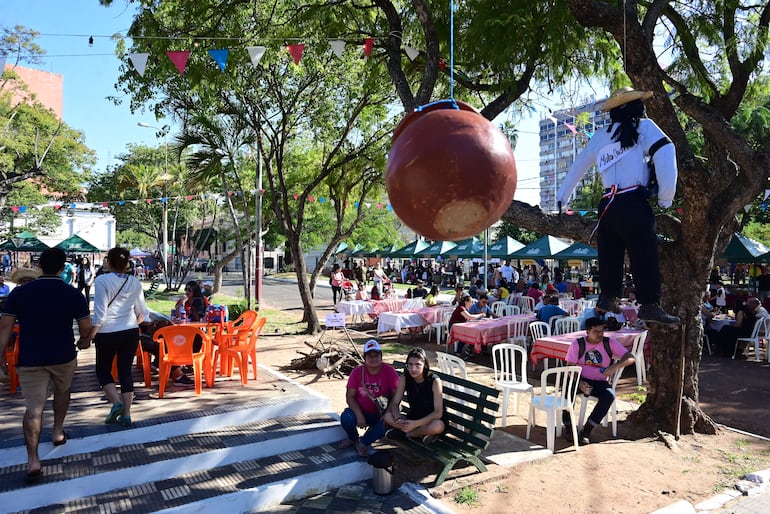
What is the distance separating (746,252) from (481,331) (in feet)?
29.3

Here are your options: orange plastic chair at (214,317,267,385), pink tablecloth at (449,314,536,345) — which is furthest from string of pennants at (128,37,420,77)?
pink tablecloth at (449,314,536,345)

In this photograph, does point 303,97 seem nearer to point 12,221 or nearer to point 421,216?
point 421,216

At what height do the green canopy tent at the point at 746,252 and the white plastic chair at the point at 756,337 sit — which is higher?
the green canopy tent at the point at 746,252

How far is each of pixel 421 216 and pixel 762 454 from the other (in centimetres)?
563

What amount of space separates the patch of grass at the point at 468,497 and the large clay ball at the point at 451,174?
10.2ft

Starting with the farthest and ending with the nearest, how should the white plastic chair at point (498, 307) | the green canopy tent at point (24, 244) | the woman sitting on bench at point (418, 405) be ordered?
the green canopy tent at point (24, 244) → the white plastic chair at point (498, 307) → the woman sitting on bench at point (418, 405)

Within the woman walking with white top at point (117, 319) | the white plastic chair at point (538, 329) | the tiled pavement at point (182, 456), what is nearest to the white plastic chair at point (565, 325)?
the white plastic chair at point (538, 329)

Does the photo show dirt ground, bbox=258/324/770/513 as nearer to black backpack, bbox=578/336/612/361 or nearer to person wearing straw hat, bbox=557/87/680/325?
black backpack, bbox=578/336/612/361

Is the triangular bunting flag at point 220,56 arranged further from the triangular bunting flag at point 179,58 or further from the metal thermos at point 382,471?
the metal thermos at point 382,471

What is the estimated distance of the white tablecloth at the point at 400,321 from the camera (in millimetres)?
11820

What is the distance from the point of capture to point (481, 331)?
9742 millimetres

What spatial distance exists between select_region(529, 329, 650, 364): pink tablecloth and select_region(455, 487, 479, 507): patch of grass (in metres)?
3.84

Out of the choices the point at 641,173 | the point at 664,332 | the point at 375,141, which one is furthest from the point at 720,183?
the point at 375,141

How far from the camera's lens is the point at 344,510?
4.33 metres
